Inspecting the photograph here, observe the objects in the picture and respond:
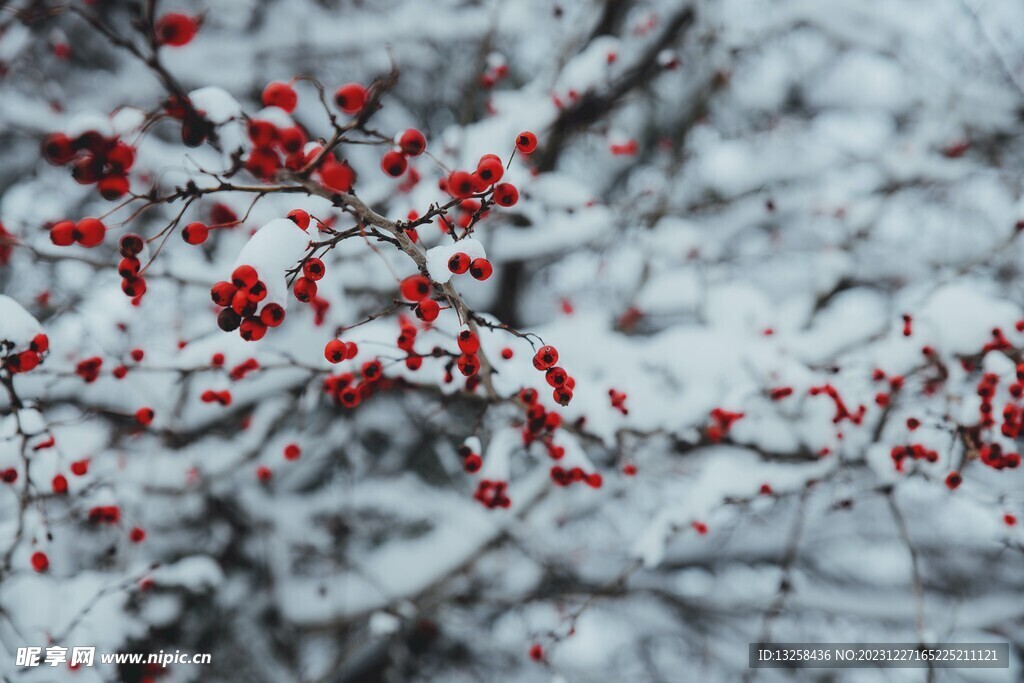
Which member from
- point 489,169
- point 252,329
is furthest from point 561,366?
point 252,329

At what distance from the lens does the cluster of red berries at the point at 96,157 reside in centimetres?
103

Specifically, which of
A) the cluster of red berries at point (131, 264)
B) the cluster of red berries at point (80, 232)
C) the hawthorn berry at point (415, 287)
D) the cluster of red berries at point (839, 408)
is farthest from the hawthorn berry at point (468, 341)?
the cluster of red berries at point (839, 408)

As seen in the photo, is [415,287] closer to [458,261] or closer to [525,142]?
[458,261]

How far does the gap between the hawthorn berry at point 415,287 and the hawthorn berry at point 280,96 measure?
490mm

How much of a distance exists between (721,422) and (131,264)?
2572 mm

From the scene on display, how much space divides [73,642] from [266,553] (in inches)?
85.7

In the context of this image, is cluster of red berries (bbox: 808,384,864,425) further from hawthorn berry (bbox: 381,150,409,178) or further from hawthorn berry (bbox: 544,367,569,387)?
hawthorn berry (bbox: 381,150,409,178)

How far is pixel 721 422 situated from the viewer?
2818 millimetres

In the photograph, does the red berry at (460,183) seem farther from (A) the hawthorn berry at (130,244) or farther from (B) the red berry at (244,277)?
(A) the hawthorn berry at (130,244)

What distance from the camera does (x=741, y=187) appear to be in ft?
16.9

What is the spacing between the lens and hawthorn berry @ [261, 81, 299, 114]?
1.16 m

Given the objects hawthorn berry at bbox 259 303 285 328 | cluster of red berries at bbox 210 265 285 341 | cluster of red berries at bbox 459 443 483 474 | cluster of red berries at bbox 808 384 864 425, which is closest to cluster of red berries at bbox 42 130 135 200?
cluster of red berries at bbox 210 265 285 341

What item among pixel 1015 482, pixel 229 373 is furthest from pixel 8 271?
pixel 1015 482

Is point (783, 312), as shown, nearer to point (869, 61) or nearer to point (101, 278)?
point (869, 61)
